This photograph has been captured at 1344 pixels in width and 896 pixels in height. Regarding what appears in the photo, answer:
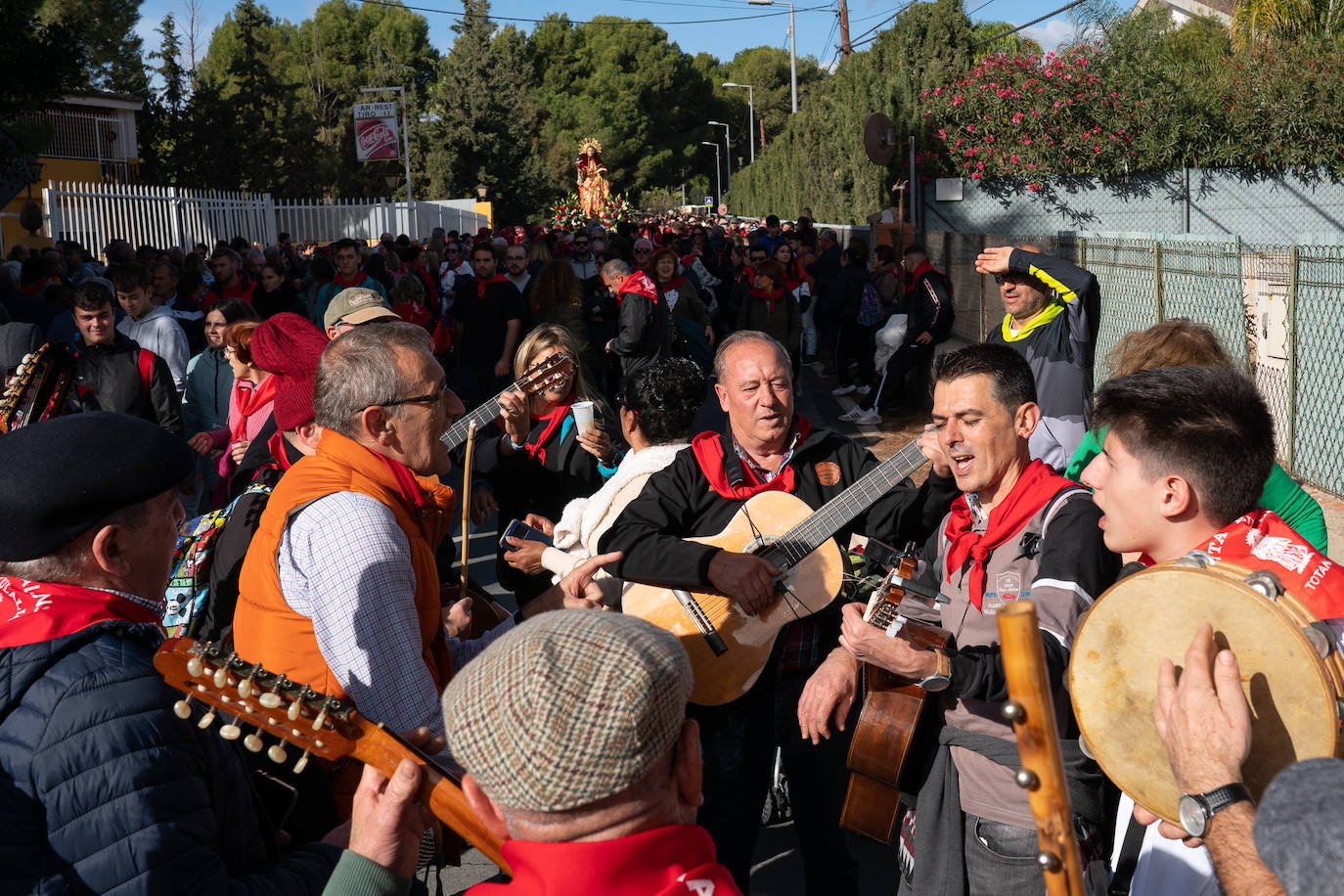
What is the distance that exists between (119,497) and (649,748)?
1215mm

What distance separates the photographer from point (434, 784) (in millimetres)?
1913

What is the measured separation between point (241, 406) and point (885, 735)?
400 cm

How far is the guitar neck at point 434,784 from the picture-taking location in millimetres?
1874

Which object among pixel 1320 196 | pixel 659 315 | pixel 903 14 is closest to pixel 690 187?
pixel 903 14

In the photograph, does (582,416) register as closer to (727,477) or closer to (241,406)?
(727,477)

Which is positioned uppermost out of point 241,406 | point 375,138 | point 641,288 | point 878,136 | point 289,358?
point 375,138

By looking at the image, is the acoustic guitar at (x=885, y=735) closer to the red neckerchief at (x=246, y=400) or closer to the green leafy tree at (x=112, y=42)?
the red neckerchief at (x=246, y=400)

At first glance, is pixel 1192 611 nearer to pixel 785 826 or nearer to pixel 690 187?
pixel 785 826

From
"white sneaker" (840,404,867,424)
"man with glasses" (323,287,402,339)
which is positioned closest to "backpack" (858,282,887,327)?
"white sneaker" (840,404,867,424)

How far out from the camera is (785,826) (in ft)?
15.6

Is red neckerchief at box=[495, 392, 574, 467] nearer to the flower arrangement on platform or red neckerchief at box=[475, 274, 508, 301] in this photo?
red neckerchief at box=[475, 274, 508, 301]

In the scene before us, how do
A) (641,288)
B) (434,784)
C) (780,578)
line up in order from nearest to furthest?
(434,784) → (780,578) → (641,288)

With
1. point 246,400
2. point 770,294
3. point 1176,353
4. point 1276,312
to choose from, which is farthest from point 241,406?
point 770,294

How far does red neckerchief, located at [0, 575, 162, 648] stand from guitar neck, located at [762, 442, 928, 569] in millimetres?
1930
